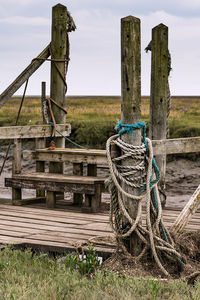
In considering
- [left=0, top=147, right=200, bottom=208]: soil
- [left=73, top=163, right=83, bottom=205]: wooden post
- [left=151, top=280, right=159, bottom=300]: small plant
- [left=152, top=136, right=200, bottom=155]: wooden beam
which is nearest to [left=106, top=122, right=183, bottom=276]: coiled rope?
[left=151, top=280, right=159, bottom=300]: small plant

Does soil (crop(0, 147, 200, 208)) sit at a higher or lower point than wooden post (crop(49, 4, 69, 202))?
lower

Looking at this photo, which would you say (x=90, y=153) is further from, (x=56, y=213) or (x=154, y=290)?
(x=154, y=290)

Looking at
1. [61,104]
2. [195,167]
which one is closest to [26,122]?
[195,167]

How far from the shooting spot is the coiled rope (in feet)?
16.1

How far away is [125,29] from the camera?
16.3 feet

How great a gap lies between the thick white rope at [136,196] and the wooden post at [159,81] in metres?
2.87

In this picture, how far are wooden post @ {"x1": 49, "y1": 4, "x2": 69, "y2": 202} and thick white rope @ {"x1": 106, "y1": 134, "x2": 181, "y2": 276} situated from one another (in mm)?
3830

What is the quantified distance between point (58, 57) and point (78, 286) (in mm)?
5102

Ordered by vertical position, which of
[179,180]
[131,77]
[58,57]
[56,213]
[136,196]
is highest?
[58,57]

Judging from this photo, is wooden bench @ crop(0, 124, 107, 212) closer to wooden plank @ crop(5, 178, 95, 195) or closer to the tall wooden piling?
wooden plank @ crop(5, 178, 95, 195)

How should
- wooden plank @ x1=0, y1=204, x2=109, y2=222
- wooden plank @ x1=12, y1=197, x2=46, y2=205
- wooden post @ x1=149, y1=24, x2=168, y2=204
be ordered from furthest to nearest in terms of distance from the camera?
wooden plank @ x1=12, y1=197, x2=46, y2=205
wooden post @ x1=149, y1=24, x2=168, y2=204
wooden plank @ x1=0, y1=204, x2=109, y2=222

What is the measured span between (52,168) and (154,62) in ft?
7.91

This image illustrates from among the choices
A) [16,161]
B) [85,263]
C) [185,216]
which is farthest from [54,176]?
[85,263]

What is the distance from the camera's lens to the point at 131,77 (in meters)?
4.99
